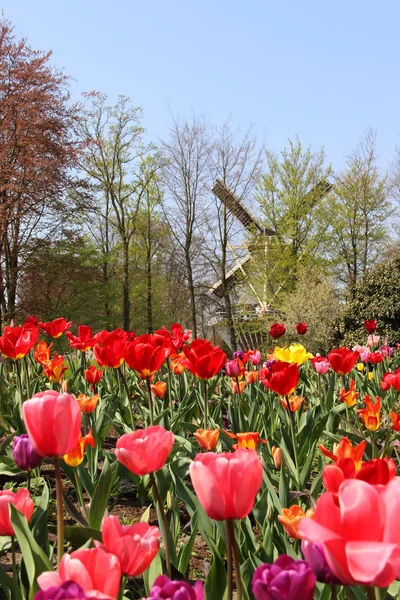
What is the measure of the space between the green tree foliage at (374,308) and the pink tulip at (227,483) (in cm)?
1026

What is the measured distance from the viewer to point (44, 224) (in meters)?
15.5

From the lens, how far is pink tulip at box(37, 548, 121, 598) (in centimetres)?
63

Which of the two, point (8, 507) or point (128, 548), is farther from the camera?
point (8, 507)

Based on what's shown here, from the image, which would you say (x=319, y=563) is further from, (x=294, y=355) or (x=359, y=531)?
(x=294, y=355)

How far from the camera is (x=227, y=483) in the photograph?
87cm

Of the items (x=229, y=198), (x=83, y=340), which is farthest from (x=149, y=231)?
(x=83, y=340)

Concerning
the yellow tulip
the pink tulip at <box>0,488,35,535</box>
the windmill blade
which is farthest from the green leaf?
the windmill blade

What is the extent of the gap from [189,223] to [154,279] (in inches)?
164

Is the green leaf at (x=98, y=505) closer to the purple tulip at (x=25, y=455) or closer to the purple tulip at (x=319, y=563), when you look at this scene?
the purple tulip at (x=25, y=455)

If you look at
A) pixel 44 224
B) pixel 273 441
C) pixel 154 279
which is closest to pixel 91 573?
pixel 273 441

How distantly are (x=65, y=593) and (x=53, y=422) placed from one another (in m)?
0.50

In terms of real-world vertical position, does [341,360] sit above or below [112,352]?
below

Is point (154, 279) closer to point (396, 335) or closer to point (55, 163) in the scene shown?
point (55, 163)

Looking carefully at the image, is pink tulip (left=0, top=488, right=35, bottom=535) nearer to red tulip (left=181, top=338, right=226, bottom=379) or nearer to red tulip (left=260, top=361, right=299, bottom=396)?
red tulip (left=181, top=338, right=226, bottom=379)
